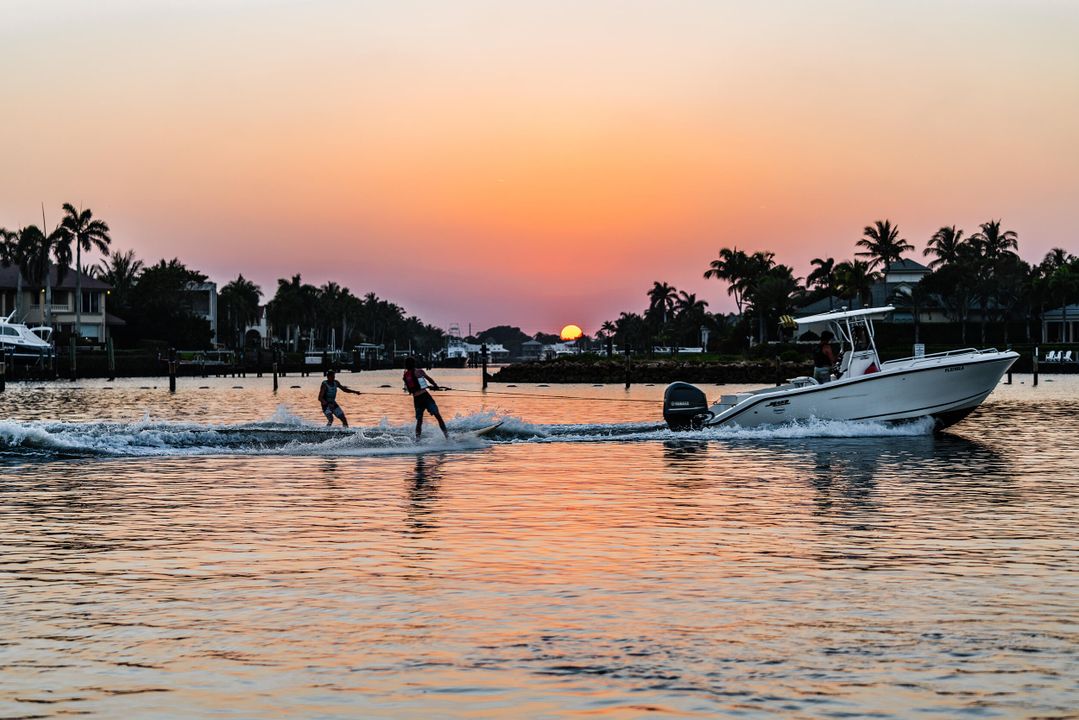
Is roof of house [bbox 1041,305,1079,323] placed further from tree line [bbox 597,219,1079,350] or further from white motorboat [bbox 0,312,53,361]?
white motorboat [bbox 0,312,53,361]

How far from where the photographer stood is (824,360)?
104 feet

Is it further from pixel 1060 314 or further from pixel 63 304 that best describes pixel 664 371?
pixel 63 304

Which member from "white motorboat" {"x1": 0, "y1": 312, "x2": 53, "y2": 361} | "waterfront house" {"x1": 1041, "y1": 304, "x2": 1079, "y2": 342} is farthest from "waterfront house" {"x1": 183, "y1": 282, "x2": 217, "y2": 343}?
"waterfront house" {"x1": 1041, "y1": 304, "x2": 1079, "y2": 342}

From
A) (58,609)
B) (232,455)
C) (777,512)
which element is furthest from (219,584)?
(232,455)

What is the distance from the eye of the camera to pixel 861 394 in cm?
3191

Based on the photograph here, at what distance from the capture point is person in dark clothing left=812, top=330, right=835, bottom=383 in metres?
31.2

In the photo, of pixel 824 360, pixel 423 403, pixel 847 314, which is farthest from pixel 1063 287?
pixel 423 403

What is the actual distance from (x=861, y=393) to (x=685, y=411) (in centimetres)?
461

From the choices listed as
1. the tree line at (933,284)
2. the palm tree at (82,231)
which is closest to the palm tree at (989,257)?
the tree line at (933,284)

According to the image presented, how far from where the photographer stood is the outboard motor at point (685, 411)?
32312 mm

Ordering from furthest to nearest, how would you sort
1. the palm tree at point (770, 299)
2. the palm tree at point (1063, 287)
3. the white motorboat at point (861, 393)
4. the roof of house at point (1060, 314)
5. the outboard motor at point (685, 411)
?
1. the palm tree at point (770, 299)
2. the roof of house at point (1060, 314)
3. the palm tree at point (1063, 287)
4. the outboard motor at point (685, 411)
5. the white motorboat at point (861, 393)

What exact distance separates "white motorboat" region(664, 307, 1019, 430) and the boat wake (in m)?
0.32

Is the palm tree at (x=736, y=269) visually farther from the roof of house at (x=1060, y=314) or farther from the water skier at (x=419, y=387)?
the water skier at (x=419, y=387)

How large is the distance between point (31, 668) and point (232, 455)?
1861 cm
